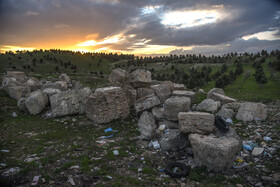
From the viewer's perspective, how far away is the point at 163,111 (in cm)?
860

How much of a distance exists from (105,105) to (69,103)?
9.12 ft

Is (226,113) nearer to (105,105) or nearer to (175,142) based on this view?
(175,142)

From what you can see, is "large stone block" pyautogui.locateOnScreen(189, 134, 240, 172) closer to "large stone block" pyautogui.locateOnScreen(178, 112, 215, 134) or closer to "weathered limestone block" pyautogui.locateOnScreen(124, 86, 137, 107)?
"large stone block" pyautogui.locateOnScreen(178, 112, 215, 134)

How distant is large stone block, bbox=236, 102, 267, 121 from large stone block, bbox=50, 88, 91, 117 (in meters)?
9.11

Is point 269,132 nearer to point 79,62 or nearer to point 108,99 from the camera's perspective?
point 108,99

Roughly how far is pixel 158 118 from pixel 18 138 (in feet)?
21.7

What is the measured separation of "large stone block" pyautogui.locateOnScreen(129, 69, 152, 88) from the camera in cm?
1134

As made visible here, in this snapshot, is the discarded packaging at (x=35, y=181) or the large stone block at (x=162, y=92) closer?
the discarded packaging at (x=35, y=181)

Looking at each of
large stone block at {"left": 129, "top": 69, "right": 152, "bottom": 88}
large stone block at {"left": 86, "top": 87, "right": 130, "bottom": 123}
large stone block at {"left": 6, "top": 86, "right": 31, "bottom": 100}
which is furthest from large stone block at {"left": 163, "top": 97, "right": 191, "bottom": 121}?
large stone block at {"left": 6, "top": 86, "right": 31, "bottom": 100}

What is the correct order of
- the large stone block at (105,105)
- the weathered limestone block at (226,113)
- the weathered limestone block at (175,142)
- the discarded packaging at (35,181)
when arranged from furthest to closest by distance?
the large stone block at (105,105) < the weathered limestone block at (226,113) < the weathered limestone block at (175,142) < the discarded packaging at (35,181)

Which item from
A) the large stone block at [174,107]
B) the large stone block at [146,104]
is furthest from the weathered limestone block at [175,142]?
the large stone block at [146,104]

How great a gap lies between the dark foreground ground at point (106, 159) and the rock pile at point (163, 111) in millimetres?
477

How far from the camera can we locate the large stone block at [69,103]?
10234 millimetres

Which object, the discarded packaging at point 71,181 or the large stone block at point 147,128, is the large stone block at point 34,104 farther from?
the discarded packaging at point 71,181
